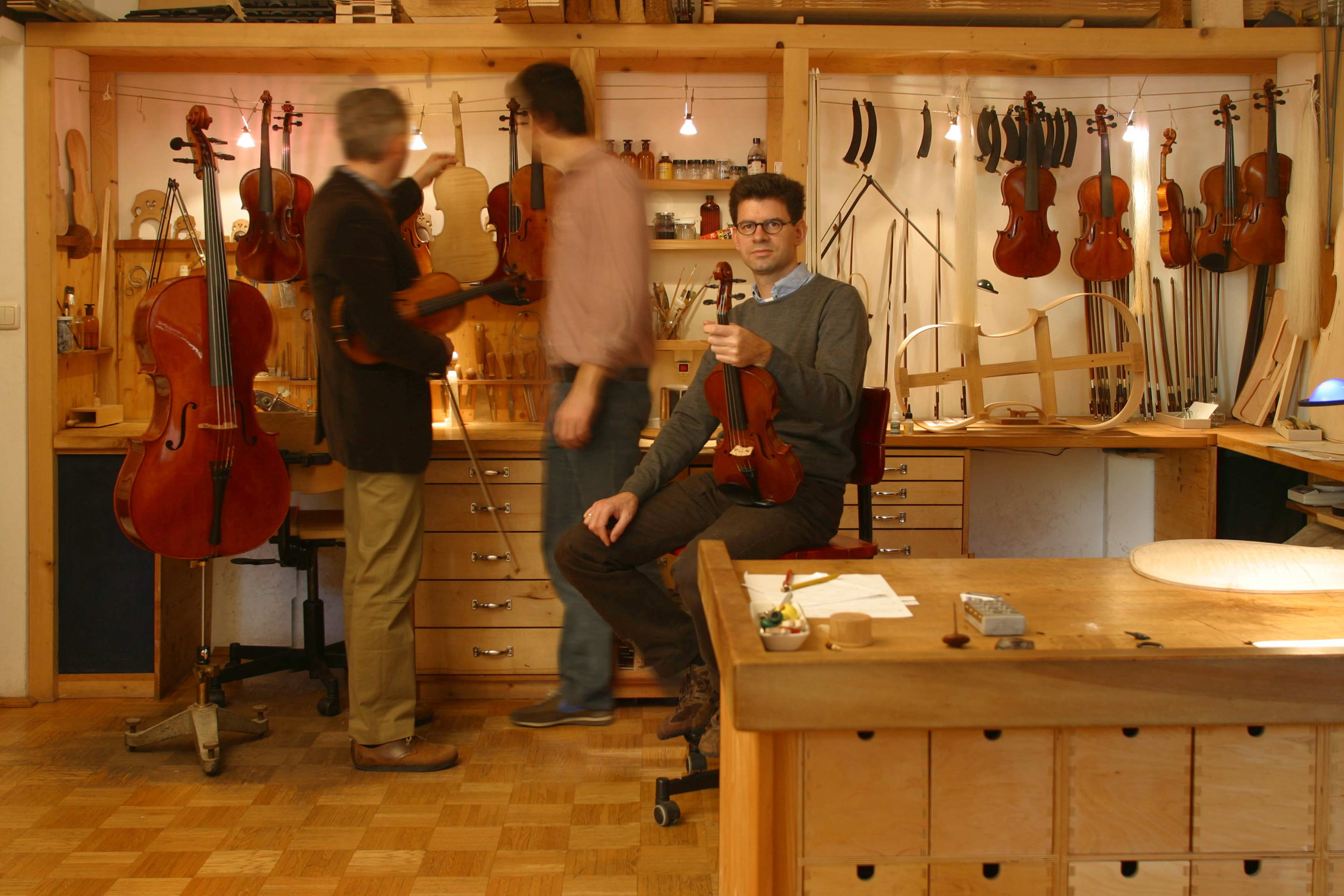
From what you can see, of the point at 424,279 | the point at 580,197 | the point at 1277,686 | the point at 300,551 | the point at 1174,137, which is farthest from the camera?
the point at 1174,137

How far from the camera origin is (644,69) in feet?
13.6

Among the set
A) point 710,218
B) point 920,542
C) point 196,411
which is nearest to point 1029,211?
point 710,218

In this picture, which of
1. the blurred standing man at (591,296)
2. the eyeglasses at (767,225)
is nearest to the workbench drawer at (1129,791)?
the blurred standing man at (591,296)

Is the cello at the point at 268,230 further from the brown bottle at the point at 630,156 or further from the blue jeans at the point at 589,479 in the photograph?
the blue jeans at the point at 589,479

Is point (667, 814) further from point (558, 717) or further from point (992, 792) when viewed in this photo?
point (992, 792)

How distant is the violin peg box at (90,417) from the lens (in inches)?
148

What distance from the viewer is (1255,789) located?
141 cm

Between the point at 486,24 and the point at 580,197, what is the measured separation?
4.50 ft

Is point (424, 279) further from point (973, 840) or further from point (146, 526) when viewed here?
point (973, 840)

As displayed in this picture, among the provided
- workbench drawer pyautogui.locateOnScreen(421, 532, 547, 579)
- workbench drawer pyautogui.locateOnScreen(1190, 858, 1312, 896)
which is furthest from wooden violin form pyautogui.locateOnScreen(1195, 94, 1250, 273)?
workbench drawer pyautogui.locateOnScreen(1190, 858, 1312, 896)

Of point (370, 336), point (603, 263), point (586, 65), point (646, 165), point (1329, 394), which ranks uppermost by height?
point (586, 65)

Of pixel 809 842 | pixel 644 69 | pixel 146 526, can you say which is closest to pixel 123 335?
pixel 146 526

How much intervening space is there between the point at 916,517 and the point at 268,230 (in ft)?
7.61

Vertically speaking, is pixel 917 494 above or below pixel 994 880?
above
